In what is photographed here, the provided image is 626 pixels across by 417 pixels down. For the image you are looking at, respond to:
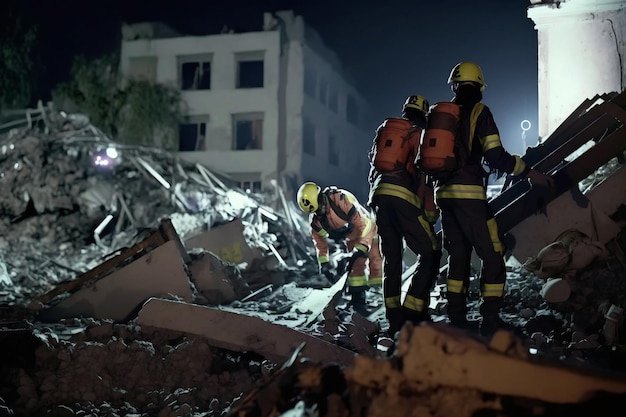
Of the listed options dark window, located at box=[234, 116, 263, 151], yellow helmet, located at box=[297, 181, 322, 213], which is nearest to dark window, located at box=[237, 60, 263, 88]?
dark window, located at box=[234, 116, 263, 151]

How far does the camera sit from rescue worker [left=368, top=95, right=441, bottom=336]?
4.34 m

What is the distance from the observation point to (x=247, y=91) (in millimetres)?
23359

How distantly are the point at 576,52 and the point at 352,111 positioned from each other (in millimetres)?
20824

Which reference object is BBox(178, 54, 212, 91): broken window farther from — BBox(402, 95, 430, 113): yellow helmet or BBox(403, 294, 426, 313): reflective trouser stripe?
BBox(403, 294, 426, 313): reflective trouser stripe

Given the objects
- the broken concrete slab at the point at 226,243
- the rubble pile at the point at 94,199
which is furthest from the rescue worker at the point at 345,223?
the rubble pile at the point at 94,199

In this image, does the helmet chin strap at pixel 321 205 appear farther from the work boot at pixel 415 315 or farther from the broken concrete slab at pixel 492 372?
the broken concrete slab at pixel 492 372

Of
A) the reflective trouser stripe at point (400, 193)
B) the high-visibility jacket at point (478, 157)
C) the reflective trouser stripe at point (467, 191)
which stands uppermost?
the high-visibility jacket at point (478, 157)

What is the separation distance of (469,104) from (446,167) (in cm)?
56

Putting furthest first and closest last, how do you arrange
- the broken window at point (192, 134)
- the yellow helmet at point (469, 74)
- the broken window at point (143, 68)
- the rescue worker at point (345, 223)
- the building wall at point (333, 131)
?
1. the broken window at point (143, 68)
2. the building wall at point (333, 131)
3. the broken window at point (192, 134)
4. the rescue worker at point (345, 223)
5. the yellow helmet at point (469, 74)

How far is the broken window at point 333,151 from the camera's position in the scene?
2706 cm

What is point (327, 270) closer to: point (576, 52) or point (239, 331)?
point (239, 331)

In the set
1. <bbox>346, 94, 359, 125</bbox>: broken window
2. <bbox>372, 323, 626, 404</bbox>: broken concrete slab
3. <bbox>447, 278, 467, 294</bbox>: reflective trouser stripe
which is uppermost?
<bbox>346, 94, 359, 125</bbox>: broken window

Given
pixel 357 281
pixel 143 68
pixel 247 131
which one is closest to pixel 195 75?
pixel 143 68

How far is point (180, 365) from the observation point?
391 centimetres
